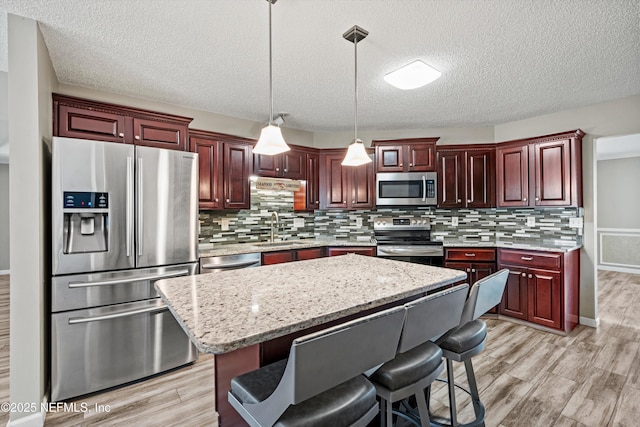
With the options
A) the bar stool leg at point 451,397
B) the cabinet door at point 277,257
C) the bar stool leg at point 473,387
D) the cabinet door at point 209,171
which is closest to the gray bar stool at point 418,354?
the bar stool leg at point 451,397

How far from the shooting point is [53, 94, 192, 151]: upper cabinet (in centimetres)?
238

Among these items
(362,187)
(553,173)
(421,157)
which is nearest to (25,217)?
(362,187)

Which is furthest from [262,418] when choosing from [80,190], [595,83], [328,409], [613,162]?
[613,162]

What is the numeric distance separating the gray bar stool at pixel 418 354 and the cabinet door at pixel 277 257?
2202 millimetres

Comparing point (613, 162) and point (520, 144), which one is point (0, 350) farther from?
point (613, 162)

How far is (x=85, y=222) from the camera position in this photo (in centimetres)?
222

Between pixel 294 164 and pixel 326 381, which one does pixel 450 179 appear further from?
pixel 326 381

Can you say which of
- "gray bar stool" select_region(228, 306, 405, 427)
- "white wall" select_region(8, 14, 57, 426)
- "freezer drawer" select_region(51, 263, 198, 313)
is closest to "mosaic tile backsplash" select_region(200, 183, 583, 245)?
"freezer drawer" select_region(51, 263, 198, 313)

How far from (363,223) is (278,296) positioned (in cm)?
327

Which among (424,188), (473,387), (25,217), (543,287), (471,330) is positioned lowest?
(473,387)

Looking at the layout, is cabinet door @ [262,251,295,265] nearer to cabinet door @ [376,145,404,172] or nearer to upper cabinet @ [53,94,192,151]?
upper cabinet @ [53,94,192,151]

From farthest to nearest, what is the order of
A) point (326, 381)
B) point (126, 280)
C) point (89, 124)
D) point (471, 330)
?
point (89, 124) < point (126, 280) < point (471, 330) < point (326, 381)

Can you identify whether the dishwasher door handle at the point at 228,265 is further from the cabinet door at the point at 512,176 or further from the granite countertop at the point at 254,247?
the cabinet door at the point at 512,176

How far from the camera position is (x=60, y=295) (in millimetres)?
2105
